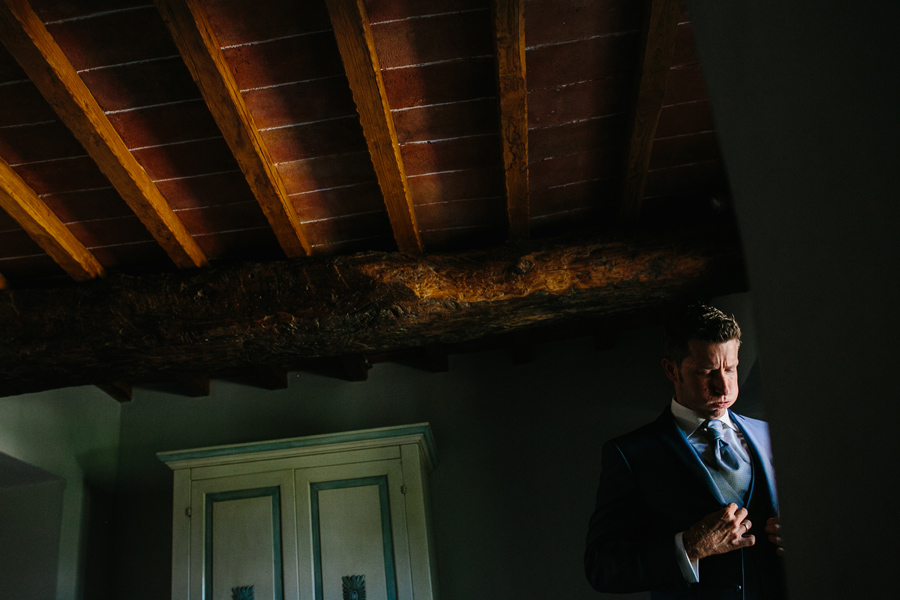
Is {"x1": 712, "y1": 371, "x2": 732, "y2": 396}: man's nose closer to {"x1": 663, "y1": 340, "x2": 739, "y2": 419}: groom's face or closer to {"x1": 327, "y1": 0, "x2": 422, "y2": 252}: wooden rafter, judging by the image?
{"x1": 663, "y1": 340, "x2": 739, "y2": 419}: groom's face

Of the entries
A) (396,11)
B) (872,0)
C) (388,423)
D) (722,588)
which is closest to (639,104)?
(396,11)

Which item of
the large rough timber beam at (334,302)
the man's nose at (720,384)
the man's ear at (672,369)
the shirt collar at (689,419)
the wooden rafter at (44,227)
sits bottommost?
the shirt collar at (689,419)

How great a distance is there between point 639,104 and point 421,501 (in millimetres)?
2223

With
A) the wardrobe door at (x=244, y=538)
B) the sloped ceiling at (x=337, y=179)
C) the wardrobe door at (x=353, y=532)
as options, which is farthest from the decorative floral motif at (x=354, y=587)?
the sloped ceiling at (x=337, y=179)

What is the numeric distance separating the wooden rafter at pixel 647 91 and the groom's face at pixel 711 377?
0.89 meters

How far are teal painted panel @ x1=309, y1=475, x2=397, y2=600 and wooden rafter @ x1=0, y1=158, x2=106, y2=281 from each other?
155cm

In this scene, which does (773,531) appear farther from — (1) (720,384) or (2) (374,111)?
(2) (374,111)

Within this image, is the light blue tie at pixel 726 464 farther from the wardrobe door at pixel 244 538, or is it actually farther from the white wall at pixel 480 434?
the wardrobe door at pixel 244 538

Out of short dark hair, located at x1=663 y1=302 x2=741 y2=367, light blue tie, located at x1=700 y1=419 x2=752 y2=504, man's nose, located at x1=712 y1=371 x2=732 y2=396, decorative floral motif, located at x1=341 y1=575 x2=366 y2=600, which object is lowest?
decorative floral motif, located at x1=341 y1=575 x2=366 y2=600

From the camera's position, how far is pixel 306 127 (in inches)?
98.2

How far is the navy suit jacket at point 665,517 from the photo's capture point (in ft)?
5.69

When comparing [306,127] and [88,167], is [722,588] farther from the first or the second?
[88,167]

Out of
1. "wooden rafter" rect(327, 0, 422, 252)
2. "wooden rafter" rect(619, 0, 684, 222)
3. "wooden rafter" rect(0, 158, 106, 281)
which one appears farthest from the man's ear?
"wooden rafter" rect(0, 158, 106, 281)

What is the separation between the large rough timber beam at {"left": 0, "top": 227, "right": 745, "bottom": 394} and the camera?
103 inches
